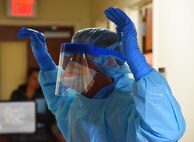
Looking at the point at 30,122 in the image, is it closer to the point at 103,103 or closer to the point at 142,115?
the point at 103,103

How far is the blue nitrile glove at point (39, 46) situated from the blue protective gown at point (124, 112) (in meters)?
0.04

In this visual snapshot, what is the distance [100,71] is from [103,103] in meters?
0.12

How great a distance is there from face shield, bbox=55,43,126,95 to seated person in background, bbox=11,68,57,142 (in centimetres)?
262

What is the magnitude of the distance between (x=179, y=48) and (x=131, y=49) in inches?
44.9

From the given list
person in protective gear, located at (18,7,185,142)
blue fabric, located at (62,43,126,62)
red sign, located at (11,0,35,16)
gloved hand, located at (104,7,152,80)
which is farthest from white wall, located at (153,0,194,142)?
red sign, located at (11,0,35,16)

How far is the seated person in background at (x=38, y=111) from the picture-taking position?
147 inches

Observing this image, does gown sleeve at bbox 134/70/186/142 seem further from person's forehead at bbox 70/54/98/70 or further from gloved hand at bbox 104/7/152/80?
person's forehead at bbox 70/54/98/70

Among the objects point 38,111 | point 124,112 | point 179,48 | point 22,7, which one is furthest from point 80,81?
point 22,7

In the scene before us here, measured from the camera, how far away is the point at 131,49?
1.03m

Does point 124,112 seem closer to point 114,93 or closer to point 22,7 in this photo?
point 114,93

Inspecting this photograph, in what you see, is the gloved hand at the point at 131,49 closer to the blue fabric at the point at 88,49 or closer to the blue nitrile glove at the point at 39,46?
the blue fabric at the point at 88,49

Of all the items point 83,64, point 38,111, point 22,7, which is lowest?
point 38,111

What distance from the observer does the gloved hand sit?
3.34 ft

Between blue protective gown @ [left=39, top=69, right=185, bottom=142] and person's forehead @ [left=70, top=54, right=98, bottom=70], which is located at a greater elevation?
person's forehead @ [left=70, top=54, right=98, bottom=70]
